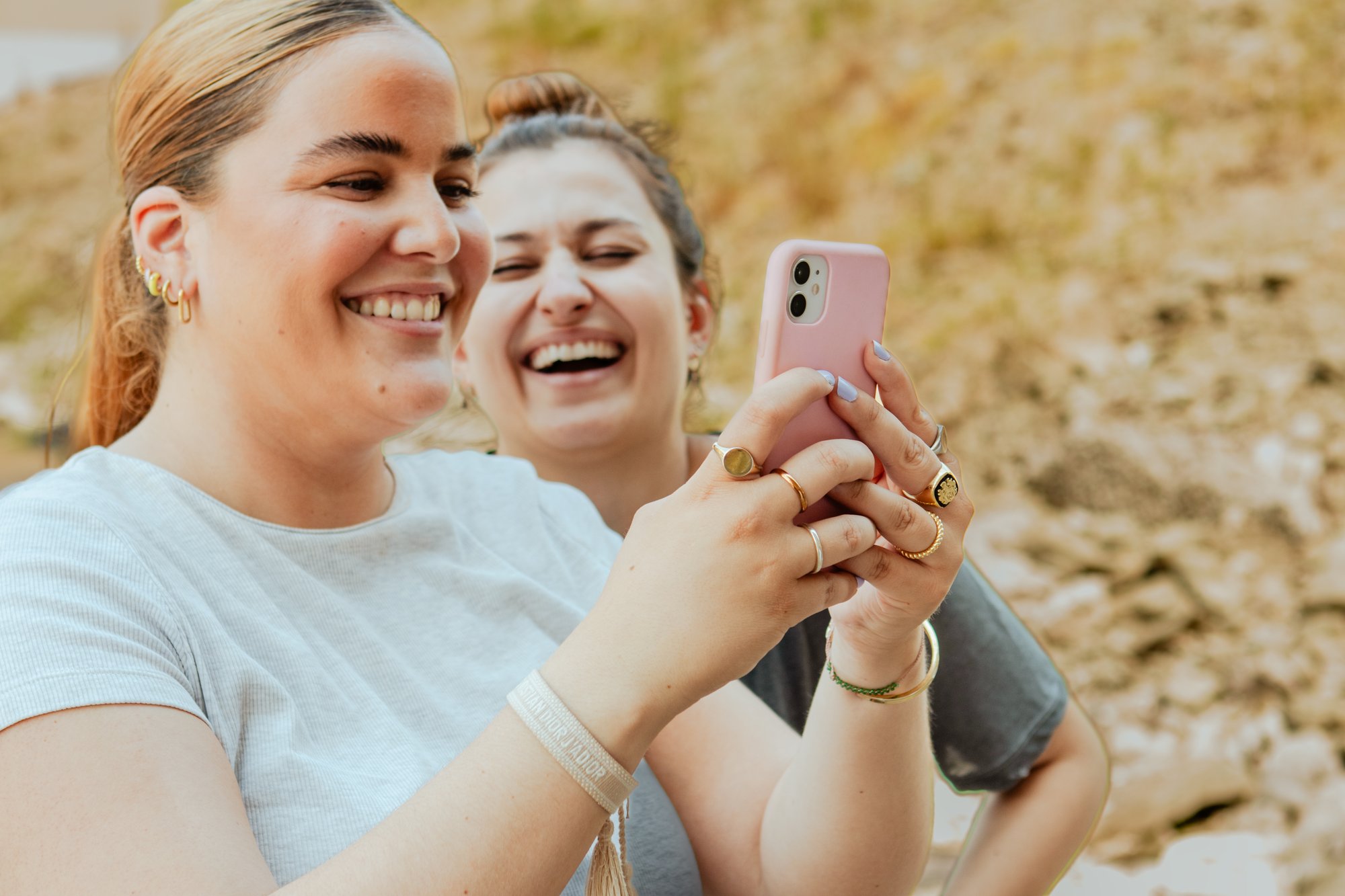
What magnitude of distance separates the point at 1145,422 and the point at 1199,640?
107cm

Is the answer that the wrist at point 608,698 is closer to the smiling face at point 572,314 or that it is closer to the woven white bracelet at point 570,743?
the woven white bracelet at point 570,743

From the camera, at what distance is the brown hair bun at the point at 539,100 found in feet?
6.67

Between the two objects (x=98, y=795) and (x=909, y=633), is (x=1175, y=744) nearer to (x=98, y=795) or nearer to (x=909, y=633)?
(x=909, y=633)

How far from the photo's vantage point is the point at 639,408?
5.80 ft

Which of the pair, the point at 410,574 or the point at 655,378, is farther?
the point at 655,378

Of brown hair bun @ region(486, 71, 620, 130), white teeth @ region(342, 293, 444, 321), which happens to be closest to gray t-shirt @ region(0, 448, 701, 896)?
white teeth @ region(342, 293, 444, 321)

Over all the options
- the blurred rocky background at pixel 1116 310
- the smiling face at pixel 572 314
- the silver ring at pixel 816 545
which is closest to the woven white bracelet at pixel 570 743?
the silver ring at pixel 816 545

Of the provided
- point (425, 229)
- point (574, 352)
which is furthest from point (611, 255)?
point (425, 229)

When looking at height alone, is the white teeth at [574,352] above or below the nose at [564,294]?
below

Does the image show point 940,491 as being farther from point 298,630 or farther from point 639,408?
point 639,408

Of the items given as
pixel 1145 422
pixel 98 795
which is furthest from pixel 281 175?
pixel 1145 422

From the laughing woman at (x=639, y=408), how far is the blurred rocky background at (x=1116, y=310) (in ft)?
1.74

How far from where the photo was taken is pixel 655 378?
180 cm

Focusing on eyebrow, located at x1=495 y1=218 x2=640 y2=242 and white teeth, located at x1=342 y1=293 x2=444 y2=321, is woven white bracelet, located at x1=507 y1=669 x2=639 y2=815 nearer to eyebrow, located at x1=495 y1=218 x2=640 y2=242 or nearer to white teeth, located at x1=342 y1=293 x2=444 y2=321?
white teeth, located at x1=342 y1=293 x2=444 y2=321
